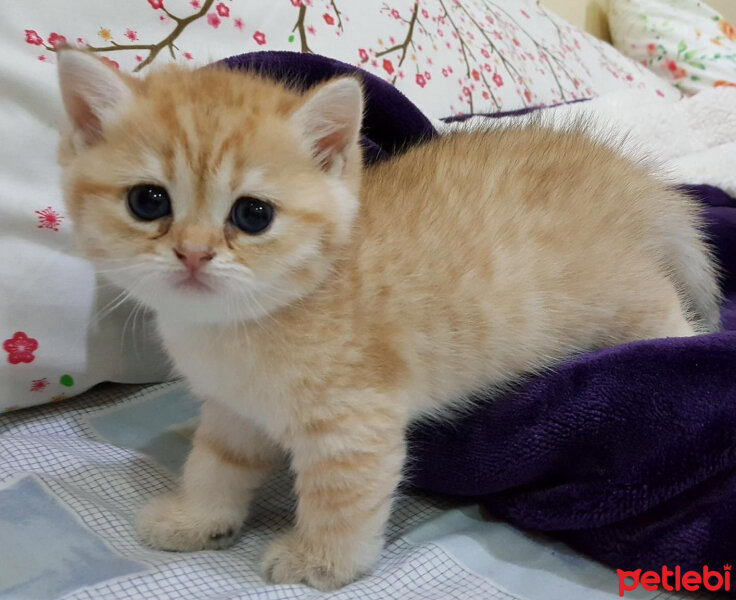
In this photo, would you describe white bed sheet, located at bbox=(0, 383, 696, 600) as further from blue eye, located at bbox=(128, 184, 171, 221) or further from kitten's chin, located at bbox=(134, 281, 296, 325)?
blue eye, located at bbox=(128, 184, 171, 221)

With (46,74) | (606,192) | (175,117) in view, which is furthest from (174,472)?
(606,192)

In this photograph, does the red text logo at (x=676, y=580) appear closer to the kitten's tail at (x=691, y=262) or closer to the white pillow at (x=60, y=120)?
the kitten's tail at (x=691, y=262)

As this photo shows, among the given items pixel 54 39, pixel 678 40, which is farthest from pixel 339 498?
pixel 678 40

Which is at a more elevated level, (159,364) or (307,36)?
(307,36)

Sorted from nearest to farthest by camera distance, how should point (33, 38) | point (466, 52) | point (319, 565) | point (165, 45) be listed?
point (319, 565) → point (33, 38) → point (165, 45) → point (466, 52)

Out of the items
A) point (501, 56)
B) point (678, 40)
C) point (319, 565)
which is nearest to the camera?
point (319, 565)

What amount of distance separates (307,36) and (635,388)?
92 centimetres

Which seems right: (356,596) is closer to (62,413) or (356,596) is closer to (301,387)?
(301,387)

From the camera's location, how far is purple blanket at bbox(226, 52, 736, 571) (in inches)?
29.8

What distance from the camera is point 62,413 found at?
105 centimetres

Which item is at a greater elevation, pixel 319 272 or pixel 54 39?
pixel 54 39

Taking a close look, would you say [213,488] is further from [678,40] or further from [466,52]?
[678,40]

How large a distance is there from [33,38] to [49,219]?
0.26 meters

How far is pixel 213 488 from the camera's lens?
2.83 feet
